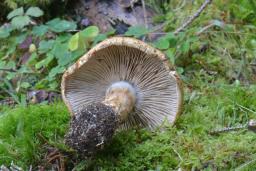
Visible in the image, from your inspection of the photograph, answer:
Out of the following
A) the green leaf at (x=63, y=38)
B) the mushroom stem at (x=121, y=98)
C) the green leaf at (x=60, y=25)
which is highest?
the green leaf at (x=60, y=25)

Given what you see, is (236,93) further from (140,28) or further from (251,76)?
(140,28)

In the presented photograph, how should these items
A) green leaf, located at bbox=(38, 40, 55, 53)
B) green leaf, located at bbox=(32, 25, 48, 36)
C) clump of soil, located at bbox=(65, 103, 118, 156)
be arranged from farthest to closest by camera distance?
1. green leaf, located at bbox=(32, 25, 48, 36)
2. green leaf, located at bbox=(38, 40, 55, 53)
3. clump of soil, located at bbox=(65, 103, 118, 156)

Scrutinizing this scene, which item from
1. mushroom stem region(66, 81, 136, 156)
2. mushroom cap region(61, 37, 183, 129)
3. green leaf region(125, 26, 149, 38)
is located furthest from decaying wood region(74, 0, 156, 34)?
mushroom stem region(66, 81, 136, 156)

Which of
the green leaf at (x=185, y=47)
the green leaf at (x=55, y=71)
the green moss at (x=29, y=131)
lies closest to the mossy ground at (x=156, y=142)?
the green moss at (x=29, y=131)

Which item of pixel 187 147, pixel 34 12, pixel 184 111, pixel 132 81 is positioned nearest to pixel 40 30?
pixel 34 12

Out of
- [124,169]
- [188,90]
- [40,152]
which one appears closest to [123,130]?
[124,169]

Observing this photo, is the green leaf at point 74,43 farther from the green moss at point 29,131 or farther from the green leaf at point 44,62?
the green moss at point 29,131

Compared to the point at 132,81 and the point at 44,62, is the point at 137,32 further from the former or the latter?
the point at 132,81

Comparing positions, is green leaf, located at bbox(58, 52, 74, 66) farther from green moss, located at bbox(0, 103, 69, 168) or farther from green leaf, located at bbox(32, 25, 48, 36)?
green moss, located at bbox(0, 103, 69, 168)
